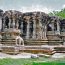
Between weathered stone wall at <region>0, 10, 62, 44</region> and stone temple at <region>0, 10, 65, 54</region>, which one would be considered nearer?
stone temple at <region>0, 10, 65, 54</region>

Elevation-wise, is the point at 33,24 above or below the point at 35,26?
above

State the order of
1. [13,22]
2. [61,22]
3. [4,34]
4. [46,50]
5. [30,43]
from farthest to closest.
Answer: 1. [61,22]
2. [13,22]
3. [30,43]
4. [4,34]
5. [46,50]

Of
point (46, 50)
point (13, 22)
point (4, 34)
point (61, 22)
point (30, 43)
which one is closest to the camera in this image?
point (46, 50)

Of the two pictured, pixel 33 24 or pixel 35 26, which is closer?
pixel 35 26

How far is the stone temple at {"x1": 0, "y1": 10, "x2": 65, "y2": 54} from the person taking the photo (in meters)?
24.7

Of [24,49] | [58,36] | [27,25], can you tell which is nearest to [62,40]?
[58,36]

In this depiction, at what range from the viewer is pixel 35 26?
2525 centimetres

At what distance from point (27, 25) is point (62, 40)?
4.06 metres

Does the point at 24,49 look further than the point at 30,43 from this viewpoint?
No

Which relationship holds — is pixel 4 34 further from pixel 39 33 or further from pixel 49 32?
pixel 49 32

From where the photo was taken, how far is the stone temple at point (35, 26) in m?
24.7

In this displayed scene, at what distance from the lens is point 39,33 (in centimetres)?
2488

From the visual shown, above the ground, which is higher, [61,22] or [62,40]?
[61,22]

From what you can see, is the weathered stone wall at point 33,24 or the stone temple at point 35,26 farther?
the weathered stone wall at point 33,24
